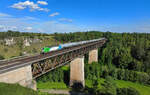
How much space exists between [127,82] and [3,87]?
35.6 metres

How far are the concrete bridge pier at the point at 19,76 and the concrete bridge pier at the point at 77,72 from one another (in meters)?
15.7

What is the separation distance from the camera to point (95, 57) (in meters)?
48.7

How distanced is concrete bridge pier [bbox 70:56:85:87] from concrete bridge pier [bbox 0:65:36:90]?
1568 centimetres

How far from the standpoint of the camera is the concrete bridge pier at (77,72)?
2972 centimetres

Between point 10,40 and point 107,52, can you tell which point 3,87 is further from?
point 10,40

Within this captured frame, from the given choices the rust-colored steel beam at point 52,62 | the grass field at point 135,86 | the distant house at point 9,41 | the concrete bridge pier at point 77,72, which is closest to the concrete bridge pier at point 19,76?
the rust-colored steel beam at point 52,62

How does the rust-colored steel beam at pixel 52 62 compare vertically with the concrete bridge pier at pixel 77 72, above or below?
above

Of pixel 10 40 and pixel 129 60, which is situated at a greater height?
pixel 10 40

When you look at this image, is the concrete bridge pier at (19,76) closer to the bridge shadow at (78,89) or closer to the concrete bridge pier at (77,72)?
the bridge shadow at (78,89)

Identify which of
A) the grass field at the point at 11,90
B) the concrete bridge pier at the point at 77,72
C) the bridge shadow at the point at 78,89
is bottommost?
the bridge shadow at the point at 78,89

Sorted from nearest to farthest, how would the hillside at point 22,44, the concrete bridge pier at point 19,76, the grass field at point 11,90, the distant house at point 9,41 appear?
the grass field at point 11,90 → the concrete bridge pier at point 19,76 → the hillside at point 22,44 → the distant house at point 9,41

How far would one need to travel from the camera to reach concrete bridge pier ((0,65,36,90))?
12.9m

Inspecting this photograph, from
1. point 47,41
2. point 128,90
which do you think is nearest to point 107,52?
point 128,90

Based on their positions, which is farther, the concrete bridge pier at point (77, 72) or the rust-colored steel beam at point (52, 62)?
the concrete bridge pier at point (77, 72)
